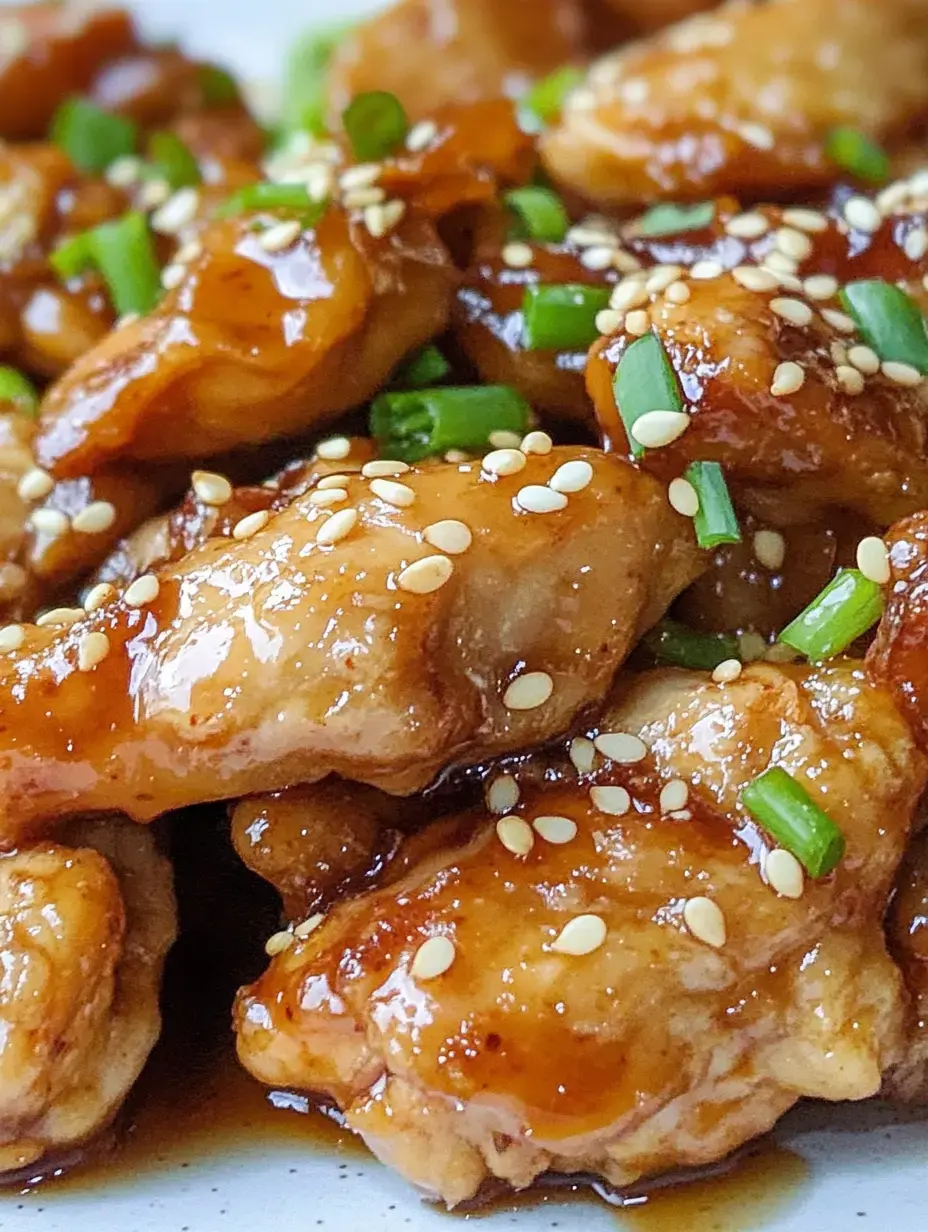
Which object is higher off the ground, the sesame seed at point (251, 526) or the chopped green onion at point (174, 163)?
the chopped green onion at point (174, 163)

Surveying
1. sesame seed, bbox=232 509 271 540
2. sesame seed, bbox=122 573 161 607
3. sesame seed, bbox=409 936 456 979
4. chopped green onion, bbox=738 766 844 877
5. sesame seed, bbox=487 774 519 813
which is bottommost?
chopped green onion, bbox=738 766 844 877

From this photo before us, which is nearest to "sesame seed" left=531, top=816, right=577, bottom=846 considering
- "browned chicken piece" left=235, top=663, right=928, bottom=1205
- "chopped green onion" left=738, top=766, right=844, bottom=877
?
"browned chicken piece" left=235, top=663, right=928, bottom=1205

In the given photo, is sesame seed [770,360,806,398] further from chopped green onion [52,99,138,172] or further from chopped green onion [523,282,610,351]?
chopped green onion [52,99,138,172]

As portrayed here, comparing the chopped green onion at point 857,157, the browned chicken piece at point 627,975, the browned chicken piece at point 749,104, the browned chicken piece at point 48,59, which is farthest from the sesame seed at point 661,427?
the browned chicken piece at point 48,59

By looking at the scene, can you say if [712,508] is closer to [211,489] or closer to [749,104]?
[211,489]

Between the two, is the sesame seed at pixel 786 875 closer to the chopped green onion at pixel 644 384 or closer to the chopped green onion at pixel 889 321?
the chopped green onion at pixel 644 384

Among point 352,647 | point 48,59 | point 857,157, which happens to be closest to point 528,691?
point 352,647
